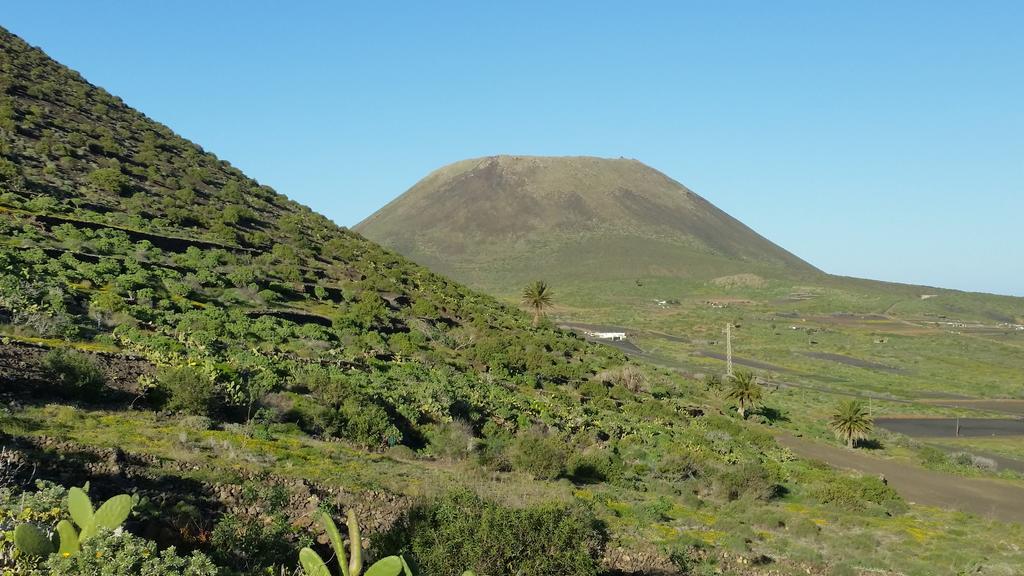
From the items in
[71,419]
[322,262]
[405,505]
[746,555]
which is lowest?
[746,555]

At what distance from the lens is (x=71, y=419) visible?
14102 mm

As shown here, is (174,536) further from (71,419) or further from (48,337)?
(48,337)

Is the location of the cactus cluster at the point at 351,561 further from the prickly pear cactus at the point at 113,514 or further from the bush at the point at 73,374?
the bush at the point at 73,374

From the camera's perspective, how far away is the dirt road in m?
29.5

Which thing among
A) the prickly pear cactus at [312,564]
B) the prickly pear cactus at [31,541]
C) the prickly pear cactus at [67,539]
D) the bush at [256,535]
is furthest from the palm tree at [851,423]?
the prickly pear cactus at [31,541]

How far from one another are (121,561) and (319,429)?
1373 centimetres

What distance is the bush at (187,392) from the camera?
17.0 m

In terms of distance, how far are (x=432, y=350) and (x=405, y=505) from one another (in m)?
24.2

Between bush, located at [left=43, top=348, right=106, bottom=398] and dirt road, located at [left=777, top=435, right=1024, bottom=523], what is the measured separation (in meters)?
32.1

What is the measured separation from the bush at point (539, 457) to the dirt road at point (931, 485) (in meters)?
18.5

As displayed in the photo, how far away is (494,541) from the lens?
425 inches

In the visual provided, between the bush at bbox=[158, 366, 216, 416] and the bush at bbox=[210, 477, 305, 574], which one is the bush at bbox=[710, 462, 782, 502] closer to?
the bush at bbox=[210, 477, 305, 574]

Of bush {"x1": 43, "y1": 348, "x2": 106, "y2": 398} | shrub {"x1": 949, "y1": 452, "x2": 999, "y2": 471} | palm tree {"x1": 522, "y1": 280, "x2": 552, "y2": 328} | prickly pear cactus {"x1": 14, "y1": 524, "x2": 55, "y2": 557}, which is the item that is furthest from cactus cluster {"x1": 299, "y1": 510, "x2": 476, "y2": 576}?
palm tree {"x1": 522, "y1": 280, "x2": 552, "y2": 328}

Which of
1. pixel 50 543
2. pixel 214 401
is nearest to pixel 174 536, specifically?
pixel 50 543
